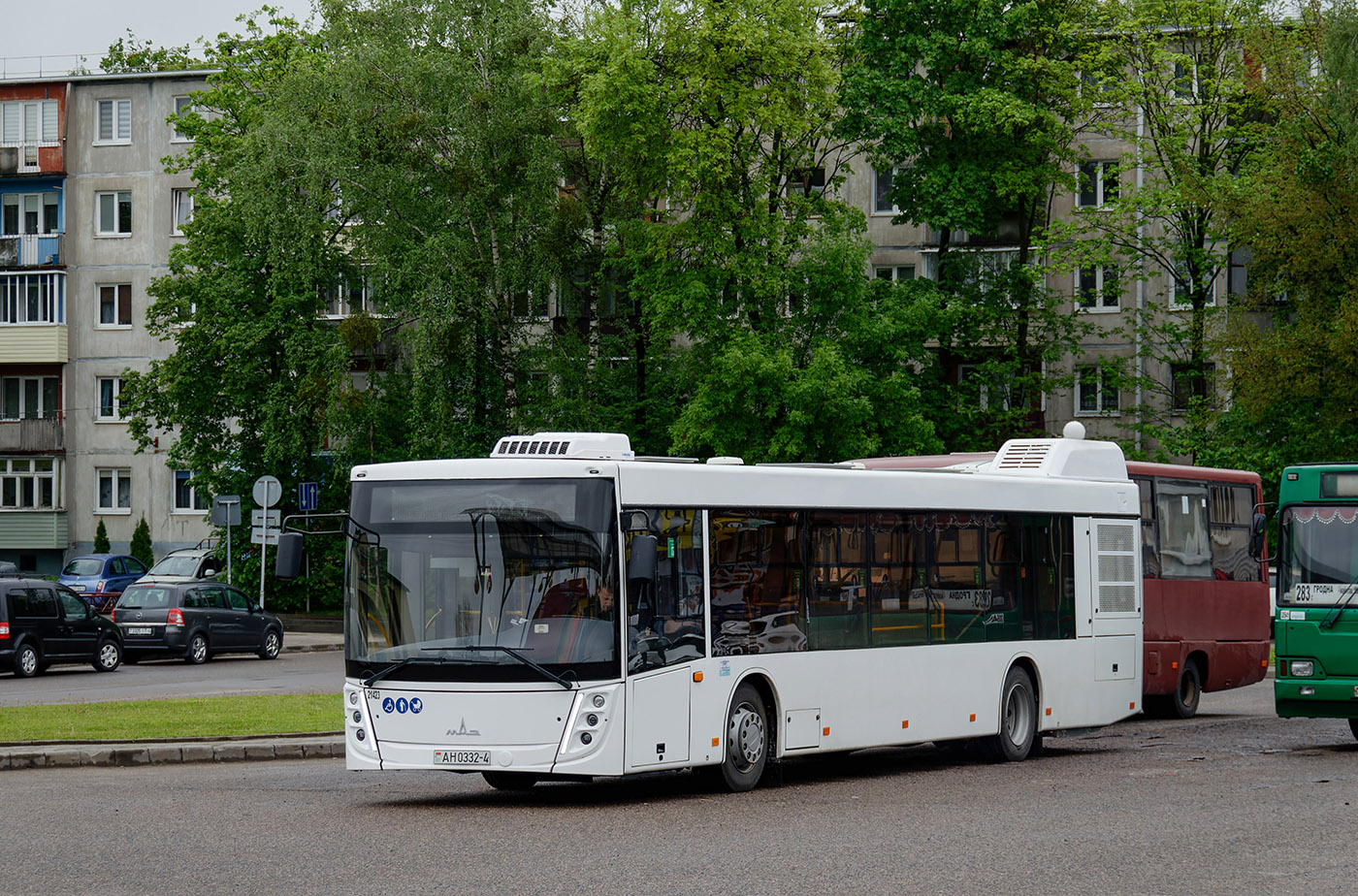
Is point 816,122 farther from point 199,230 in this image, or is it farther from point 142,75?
point 142,75

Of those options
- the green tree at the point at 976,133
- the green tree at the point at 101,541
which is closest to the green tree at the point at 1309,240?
the green tree at the point at 976,133

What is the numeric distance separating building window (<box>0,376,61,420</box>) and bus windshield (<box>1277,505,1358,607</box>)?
5549 cm

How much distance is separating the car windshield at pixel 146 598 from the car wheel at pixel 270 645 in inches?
116

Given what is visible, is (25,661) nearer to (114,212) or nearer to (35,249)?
(35,249)

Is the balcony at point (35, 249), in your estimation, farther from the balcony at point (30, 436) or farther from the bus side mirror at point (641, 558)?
the bus side mirror at point (641, 558)

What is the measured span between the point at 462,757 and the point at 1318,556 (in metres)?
9.58

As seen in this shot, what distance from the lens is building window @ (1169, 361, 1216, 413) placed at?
4542 centimetres

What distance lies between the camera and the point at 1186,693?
24.2 metres

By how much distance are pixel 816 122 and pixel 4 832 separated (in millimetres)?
33244

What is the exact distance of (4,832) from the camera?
12461mm

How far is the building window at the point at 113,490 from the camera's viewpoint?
219ft

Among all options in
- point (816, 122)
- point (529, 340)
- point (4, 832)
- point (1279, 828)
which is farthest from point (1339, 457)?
point (4, 832)

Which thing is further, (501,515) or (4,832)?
(501,515)

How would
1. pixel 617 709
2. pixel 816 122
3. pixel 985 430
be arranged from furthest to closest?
pixel 985 430, pixel 816 122, pixel 617 709
